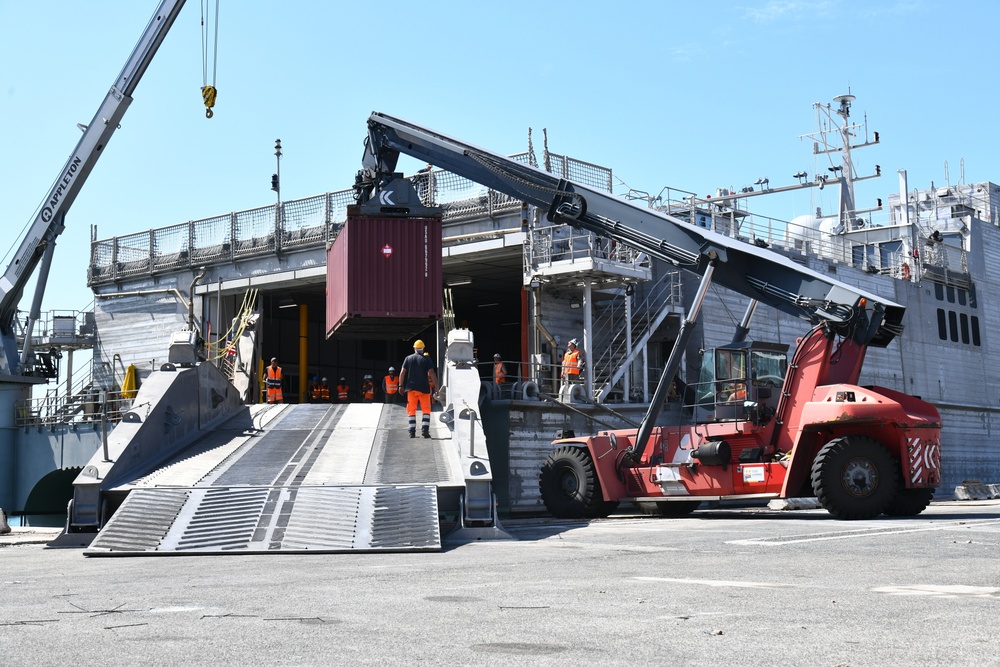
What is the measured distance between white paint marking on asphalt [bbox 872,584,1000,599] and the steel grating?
583cm

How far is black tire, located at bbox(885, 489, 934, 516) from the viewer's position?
655 inches

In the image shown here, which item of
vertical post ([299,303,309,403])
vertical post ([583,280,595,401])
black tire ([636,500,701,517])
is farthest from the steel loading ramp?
vertical post ([299,303,309,403])

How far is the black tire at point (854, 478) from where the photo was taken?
1627 centimetres

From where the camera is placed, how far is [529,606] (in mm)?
6820

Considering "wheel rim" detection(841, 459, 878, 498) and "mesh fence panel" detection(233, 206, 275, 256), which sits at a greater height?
"mesh fence panel" detection(233, 206, 275, 256)

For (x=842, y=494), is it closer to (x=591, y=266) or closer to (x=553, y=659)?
(x=553, y=659)

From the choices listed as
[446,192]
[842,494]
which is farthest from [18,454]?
[842,494]

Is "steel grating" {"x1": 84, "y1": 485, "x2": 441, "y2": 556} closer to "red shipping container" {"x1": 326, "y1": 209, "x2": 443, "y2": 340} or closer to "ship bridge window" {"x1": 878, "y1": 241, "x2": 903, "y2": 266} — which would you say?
"red shipping container" {"x1": 326, "y1": 209, "x2": 443, "y2": 340}

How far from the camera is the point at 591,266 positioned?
30234 millimetres

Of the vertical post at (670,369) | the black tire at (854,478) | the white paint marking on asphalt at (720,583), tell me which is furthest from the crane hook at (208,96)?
the white paint marking on asphalt at (720,583)

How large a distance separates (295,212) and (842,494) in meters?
26.1

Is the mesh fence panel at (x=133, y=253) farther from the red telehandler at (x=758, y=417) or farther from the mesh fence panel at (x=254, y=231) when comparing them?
the red telehandler at (x=758, y=417)

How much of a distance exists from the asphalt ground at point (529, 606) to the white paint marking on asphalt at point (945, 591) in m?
0.02

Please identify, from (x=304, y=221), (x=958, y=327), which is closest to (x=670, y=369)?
(x=304, y=221)
